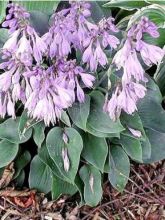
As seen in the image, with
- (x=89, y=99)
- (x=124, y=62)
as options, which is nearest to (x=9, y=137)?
Result: (x=89, y=99)

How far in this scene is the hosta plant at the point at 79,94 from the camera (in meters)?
2.01

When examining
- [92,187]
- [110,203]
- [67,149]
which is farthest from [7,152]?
[110,203]

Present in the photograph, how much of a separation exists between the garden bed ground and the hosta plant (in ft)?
0.28

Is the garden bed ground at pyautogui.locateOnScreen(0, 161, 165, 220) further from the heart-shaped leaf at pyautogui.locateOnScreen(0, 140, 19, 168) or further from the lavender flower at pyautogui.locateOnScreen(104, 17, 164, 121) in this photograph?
the lavender flower at pyautogui.locateOnScreen(104, 17, 164, 121)

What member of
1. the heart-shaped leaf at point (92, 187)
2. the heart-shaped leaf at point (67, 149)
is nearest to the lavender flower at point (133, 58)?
the heart-shaped leaf at point (67, 149)

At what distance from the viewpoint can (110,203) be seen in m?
2.79

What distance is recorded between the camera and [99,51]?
211cm

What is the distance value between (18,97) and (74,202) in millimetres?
881

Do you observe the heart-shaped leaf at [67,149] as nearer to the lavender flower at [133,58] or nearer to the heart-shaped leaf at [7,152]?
the heart-shaped leaf at [7,152]

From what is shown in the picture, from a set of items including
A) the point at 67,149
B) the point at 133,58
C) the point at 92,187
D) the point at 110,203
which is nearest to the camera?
the point at 133,58

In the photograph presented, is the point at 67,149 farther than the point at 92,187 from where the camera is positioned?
No

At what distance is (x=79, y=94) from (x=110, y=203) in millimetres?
841

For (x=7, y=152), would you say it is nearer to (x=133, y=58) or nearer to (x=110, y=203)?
(x=110, y=203)

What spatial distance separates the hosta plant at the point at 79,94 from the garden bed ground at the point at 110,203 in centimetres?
9
